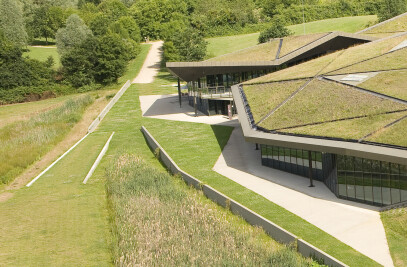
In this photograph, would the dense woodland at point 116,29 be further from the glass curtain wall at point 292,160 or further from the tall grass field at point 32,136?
the glass curtain wall at point 292,160

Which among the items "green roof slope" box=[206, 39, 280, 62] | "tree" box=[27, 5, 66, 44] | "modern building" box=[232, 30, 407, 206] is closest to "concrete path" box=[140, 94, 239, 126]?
"green roof slope" box=[206, 39, 280, 62]

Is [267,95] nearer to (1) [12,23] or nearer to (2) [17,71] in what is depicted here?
(2) [17,71]

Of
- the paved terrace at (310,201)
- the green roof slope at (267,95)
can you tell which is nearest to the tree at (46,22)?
the paved terrace at (310,201)

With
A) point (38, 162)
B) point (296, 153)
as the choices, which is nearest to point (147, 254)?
point (296, 153)

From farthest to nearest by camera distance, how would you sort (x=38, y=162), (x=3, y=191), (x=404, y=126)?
(x=38, y=162), (x=3, y=191), (x=404, y=126)

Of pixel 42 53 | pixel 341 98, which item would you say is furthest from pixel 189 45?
pixel 341 98

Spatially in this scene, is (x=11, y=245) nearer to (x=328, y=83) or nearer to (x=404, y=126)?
(x=404, y=126)
